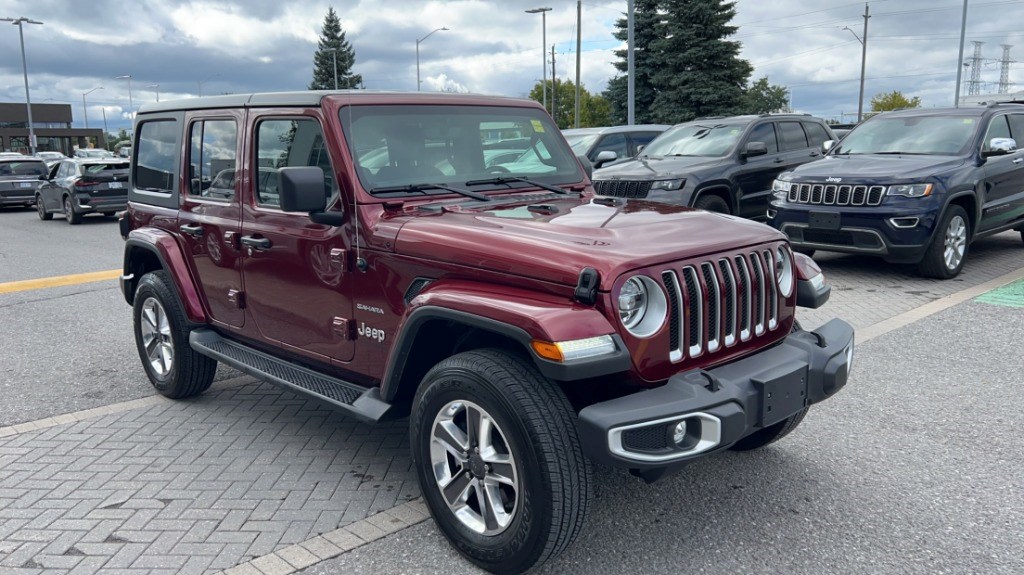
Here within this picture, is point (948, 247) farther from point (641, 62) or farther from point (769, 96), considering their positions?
point (769, 96)

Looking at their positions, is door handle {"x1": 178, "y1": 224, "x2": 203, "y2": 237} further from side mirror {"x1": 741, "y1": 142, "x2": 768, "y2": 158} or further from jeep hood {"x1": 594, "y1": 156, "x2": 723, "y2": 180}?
side mirror {"x1": 741, "y1": 142, "x2": 768, "y2": 158}

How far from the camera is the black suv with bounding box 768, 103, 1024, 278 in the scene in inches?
338

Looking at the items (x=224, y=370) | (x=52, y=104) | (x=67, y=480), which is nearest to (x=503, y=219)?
(x=67, y=480)

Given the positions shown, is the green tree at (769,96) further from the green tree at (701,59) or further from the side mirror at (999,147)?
the side mirror at (999,147)

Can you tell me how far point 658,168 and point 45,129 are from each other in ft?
344

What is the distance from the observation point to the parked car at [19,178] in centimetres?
2306

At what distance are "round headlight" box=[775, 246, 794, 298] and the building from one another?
9938 centimetres

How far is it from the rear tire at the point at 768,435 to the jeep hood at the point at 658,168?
22.5ft

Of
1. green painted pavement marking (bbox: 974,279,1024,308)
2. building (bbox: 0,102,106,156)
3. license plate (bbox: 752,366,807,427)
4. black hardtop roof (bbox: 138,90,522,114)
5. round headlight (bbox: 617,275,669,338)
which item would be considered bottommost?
green painted pavement marking (bbox: 974,279,1024,308)

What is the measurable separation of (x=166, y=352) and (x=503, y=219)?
292 cm

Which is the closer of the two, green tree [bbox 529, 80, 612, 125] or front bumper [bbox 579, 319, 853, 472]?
front bumper [bbox 579, 319, 853, 472]

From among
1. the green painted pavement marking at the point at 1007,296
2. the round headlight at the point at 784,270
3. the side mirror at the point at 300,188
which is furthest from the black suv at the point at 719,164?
the side mirror at the point at 300,188

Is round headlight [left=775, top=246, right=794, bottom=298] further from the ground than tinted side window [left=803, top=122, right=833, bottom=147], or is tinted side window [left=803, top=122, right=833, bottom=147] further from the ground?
tinted side window [left=803, top=122, right=833, bottom=147]

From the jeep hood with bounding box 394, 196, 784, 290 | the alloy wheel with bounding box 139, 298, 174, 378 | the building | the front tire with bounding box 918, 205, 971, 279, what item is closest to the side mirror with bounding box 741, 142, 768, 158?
the front tire with bounding box 918, 205, 971, 279
